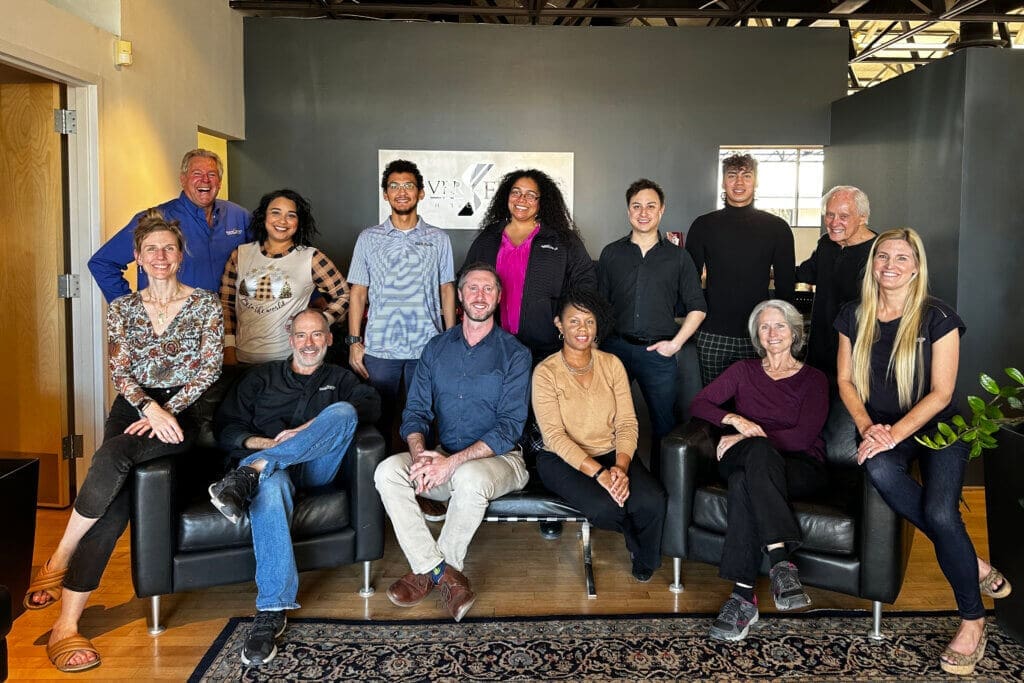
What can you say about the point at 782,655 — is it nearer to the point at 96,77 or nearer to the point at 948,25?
the point at 96,77

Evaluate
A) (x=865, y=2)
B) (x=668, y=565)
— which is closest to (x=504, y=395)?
(x=668, y=565)

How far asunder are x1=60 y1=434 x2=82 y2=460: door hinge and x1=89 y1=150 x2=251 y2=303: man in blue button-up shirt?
0.96m

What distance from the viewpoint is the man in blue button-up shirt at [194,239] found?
390 cm

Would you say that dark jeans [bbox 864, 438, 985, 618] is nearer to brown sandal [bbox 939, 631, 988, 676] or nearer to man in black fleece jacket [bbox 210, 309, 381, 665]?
brown sandal [bbox 939, 631, 988, 676]

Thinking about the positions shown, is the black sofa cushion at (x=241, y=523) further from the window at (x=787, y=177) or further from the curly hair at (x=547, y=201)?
the window at (x=787, y=177)

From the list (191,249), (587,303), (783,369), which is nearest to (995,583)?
(783,369)

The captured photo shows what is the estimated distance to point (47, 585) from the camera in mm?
2871

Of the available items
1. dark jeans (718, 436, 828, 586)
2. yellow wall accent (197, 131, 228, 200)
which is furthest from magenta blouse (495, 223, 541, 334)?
yellow wall accent (197, 131, 228, 200)

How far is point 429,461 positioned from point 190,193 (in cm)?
198

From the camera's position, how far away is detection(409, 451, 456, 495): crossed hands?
3131 millimetres

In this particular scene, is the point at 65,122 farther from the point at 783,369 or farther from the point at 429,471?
the point at 783,369

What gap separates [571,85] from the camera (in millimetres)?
6578

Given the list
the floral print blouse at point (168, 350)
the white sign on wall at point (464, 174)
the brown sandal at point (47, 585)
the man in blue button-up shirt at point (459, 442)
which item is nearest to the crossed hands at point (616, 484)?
the man in blue button-up shirt at point (459, 442)

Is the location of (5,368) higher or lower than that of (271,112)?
lower
